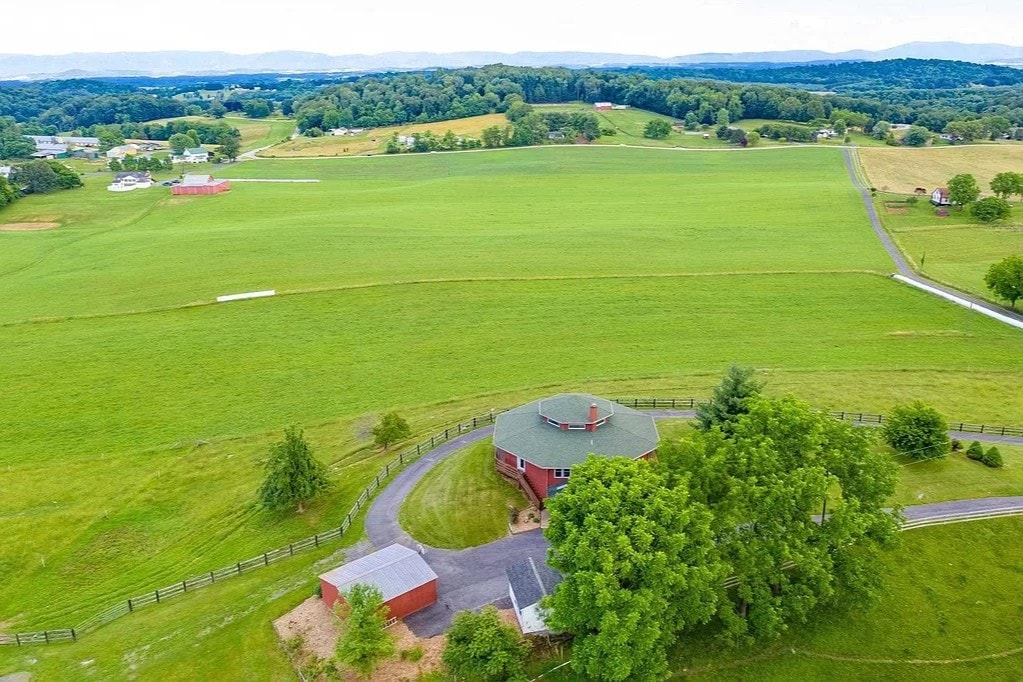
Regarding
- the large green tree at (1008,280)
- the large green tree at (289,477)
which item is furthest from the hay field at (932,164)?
the large green tree at (289,477)

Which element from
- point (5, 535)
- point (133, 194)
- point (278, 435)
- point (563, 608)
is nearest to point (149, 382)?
point (278, 435)

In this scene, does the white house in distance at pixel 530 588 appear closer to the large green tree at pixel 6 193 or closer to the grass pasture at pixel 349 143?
the large green tree at pixel 6 193

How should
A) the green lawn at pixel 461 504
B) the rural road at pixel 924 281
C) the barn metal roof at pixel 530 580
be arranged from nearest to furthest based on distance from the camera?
the barn metal roof at pixel 530 580 → the green lawn at pixel 461 504 → the rural road at pixel 924 281

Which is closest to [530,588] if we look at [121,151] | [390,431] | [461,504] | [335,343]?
[461,504]

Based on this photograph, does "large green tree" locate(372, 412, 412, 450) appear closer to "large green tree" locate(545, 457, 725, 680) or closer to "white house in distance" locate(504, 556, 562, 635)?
"white house in distance" locate(504, 556, 562, 635)

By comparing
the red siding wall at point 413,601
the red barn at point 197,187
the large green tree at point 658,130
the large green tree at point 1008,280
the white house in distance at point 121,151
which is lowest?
the red siding wall at point 413,601

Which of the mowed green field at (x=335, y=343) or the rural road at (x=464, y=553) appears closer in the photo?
the rural road at (x=464, y=553)

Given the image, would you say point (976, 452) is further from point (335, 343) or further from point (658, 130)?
point (658, 130)
